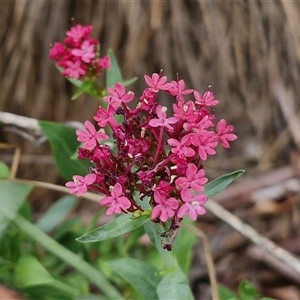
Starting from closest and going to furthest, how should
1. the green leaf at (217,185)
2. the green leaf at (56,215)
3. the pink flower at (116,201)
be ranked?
the pink flower at (116,201)
the green leaf at (217,185)
the green leaf at (56,215)

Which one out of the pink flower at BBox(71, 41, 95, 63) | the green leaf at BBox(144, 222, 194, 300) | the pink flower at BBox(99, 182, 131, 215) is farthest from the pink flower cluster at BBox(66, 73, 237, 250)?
the pink flower at BBox(71, 41, 95, 63)

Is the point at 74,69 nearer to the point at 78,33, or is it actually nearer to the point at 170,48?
the point at 78,33

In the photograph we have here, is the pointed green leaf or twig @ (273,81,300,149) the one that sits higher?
the pointed green leaf

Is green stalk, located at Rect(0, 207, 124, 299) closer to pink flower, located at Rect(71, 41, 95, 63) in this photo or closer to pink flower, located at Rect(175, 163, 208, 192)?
pink flower, located at Rect(71, 41, 95, 63)

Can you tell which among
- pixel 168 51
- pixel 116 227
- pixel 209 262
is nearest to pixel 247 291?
pixel 209 262

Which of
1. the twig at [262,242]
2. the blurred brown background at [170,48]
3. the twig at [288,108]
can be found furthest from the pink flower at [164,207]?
the twig at [288,108]

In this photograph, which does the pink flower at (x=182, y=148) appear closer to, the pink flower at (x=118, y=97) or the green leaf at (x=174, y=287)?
the pink flower at (x=118, y=97)
